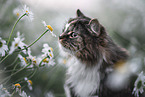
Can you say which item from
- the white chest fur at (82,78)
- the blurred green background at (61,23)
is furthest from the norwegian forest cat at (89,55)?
the blurred green background at (61,23)

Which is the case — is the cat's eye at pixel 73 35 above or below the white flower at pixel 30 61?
above

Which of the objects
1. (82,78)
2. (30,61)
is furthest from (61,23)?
(30,61)

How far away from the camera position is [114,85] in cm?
119

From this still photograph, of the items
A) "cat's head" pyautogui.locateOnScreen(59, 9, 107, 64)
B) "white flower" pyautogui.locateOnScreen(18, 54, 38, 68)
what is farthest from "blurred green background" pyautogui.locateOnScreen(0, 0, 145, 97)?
"white flower" pyautogui.locateOnScreen(18, 54, 38, 68)

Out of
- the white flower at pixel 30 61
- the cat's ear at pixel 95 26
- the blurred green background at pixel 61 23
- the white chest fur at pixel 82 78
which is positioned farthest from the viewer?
the blurred green background at pixel 61 23

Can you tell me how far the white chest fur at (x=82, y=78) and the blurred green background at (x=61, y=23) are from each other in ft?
0.60

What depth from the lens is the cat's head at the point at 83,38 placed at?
1180mm

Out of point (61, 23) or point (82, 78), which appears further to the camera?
point (61, 23)

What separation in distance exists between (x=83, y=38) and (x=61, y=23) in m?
0.99

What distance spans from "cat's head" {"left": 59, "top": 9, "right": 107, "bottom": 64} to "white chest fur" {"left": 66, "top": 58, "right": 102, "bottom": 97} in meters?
0.12

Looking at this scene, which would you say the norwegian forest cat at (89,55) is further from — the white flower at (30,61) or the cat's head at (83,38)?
the white flower at (30,61)

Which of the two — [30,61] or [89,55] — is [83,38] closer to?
[89,55]

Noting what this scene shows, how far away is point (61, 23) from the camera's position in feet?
7.01

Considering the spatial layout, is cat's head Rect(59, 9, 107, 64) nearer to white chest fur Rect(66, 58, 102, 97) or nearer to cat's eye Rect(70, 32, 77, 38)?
cat's eye Rect(70, 32, 77, 38)
